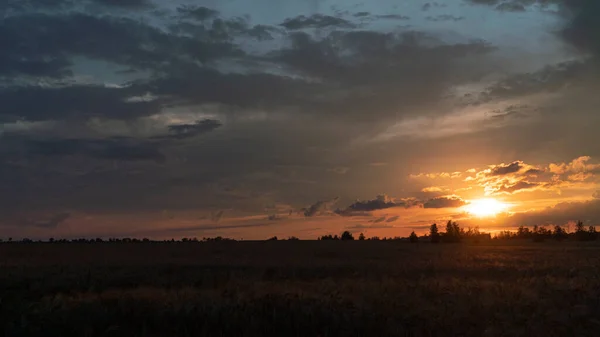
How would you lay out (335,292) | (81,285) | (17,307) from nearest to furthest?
(17,307) < (335,292) < (81,285)

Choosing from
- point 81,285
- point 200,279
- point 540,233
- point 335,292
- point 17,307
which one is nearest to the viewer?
point 17,307

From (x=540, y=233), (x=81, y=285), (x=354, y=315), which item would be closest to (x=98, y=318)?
(x=354, y=315)

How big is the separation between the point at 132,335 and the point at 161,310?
5.93ft

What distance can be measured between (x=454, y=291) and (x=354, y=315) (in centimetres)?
569

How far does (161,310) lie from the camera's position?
16.8 m

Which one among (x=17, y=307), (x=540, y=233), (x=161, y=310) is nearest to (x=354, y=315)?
(x=161, y=310)

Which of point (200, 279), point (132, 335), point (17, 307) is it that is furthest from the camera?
point (200, 279)

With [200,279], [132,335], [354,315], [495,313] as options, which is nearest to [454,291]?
[495,313]

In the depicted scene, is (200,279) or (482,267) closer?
(200,279)

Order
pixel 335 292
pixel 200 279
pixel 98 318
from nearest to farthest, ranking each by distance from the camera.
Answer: pixel 98 318 → pixel 335 292 → pixel 200 279

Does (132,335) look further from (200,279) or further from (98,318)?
(200,279)

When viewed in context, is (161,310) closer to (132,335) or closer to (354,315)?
(132,335)

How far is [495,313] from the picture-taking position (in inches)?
682

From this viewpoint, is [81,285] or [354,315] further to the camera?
[81,285]
